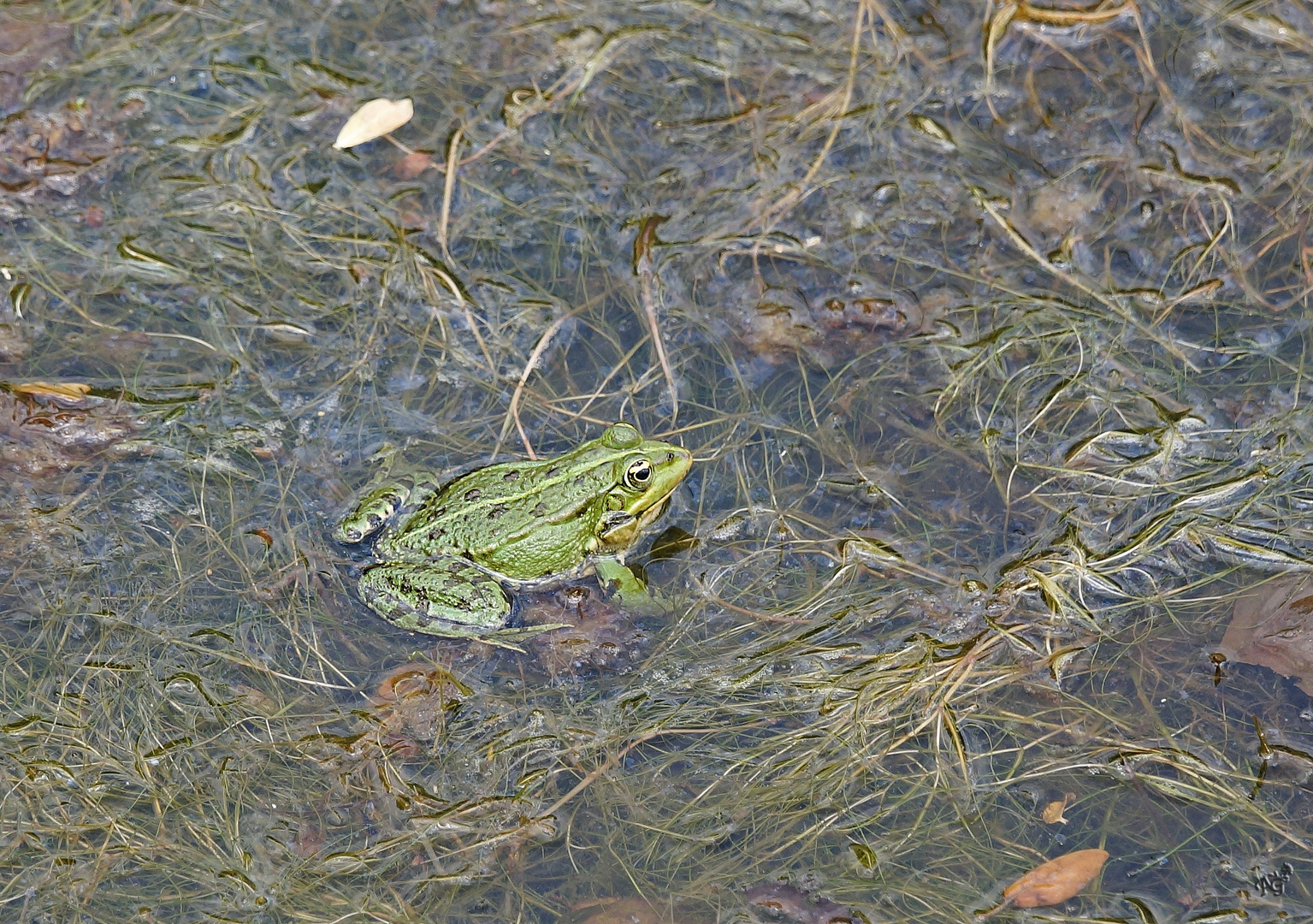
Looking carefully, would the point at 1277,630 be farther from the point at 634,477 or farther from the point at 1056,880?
the point at 634,477

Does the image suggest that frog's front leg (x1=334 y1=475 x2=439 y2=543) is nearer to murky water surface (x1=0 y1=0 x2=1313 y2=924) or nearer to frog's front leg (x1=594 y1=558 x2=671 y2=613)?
murky water surface (x1=0 y1=0 x2=1313 y2=924)

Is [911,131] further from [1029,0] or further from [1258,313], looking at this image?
[1258,313]

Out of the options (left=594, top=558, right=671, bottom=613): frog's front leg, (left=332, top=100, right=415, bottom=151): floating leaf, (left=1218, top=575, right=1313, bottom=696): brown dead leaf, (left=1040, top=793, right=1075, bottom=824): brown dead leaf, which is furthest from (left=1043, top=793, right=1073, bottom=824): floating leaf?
(left=332, top=100, right=415, bottom=151): floating leaf

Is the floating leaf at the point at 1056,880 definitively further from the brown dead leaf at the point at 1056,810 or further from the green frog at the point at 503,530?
the green frog at the point at 503,530

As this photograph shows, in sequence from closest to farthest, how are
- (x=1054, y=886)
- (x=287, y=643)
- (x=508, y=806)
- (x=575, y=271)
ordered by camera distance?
(x=1054, y=886) < (x=508, y=806) < (x=287, y=643) < (x=575, y=271)

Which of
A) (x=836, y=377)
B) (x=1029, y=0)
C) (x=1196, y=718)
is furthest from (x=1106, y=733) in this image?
(x=1029, y=0)
